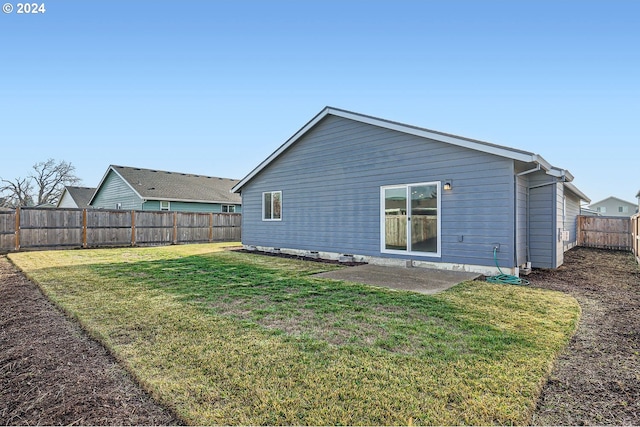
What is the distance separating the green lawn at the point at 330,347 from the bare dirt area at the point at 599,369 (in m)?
0.13

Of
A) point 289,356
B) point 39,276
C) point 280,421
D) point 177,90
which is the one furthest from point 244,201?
point 280,421

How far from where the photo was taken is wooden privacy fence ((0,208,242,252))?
12578 millimetres

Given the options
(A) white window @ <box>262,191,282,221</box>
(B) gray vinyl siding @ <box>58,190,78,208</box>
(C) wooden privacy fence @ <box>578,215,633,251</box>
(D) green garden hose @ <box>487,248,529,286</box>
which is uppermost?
(B) gray vinyl siding @ <box>58,190,78,208</box>

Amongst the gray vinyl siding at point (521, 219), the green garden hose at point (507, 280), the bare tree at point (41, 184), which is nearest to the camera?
the green garden hose at point (507, 280)

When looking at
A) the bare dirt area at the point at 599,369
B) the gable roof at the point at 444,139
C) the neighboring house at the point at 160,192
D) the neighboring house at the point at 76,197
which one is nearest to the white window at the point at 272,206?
the gable roof at the point at 444,139

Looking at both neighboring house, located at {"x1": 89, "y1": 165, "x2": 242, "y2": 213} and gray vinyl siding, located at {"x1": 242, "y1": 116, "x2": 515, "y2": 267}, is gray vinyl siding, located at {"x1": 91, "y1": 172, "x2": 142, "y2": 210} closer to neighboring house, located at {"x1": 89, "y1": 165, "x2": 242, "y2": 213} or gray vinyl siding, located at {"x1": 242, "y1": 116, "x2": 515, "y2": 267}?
neighboring house, located at {"x1": 89, "y1": 165, "x2": 242, "y2": 213}

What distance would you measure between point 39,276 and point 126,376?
6.41m

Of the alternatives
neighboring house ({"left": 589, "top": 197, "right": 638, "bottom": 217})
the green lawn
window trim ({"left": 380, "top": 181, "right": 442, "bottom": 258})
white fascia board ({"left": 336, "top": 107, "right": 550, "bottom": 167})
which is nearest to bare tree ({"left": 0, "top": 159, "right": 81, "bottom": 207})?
white fascia board ({"left": 336, "top": 107, "right": 550, "bottom": 167})

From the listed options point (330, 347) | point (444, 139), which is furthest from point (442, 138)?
point (330, 347)

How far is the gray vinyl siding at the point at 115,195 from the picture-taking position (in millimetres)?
20094

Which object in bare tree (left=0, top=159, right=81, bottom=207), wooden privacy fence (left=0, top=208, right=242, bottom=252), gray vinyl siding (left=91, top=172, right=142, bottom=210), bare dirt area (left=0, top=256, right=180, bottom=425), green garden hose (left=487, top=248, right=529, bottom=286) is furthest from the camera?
bare tree (left=0, top=159, right=81, bottom=207)

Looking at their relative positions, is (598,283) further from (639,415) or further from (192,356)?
(192,356)

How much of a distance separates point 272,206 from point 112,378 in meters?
9.68

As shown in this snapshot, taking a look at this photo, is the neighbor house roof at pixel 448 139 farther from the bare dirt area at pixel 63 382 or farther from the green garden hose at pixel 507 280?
the bare dirt area at pixel 63 382
